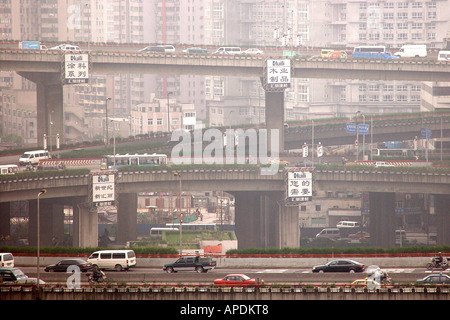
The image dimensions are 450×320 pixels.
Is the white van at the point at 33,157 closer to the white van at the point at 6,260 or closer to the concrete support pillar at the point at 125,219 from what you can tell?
the concrete support pillar at the point at 125,219

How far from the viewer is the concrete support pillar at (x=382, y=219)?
5192 inches

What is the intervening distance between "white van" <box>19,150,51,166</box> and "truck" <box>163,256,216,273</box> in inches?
1860

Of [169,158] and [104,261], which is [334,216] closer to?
[169,158]

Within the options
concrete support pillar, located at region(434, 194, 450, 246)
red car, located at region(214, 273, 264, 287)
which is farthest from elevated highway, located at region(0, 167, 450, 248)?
red car, located at region(214, 273, 264, 287)

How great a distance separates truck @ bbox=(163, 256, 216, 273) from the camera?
262 ft

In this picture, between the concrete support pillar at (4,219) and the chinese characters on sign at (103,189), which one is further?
the concrete support pillar at (4,219)

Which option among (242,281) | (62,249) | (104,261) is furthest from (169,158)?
(242,281)

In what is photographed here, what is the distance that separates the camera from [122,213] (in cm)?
13662

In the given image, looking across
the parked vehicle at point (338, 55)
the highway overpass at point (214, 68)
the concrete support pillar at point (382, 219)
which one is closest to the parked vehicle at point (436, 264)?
the concrete support pillar at point (382, 219)

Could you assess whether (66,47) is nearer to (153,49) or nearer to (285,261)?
(153,49)

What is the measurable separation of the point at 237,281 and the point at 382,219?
64548 mm

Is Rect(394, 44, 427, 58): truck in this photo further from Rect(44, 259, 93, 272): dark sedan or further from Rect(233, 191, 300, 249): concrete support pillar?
Rect(44, 259, 93, 272): dark sedan
